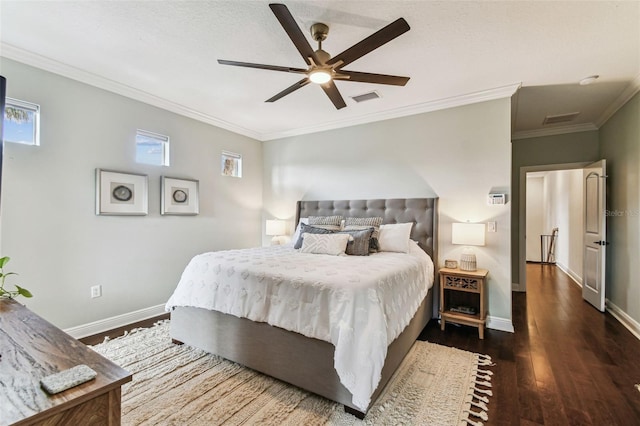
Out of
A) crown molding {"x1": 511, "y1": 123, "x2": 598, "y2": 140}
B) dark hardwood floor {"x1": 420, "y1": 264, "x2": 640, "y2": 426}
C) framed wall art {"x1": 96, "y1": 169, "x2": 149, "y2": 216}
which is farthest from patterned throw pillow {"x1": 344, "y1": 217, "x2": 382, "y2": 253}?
crown molding {"x1": 511, "y1": 123, "x2": 598, "y2": 140}

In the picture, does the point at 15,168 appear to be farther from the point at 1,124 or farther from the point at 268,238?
the point at 268,238

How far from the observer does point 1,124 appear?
3.75ft

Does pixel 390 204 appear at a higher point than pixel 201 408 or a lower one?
higher

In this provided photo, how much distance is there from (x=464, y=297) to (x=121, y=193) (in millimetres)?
4202

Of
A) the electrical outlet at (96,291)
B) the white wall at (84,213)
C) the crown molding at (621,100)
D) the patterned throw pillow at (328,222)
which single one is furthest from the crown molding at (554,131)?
the electrical outlet at (96,291)

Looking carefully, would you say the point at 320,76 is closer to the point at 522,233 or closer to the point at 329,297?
the point at 329,297

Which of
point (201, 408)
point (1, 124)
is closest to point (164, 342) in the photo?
point (201, 408)

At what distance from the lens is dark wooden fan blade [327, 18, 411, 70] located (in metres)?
1.75

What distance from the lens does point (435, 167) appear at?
3.75 m

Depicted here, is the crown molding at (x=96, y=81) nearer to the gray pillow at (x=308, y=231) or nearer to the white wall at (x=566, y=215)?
the gray pillow at (x=308, y=231)

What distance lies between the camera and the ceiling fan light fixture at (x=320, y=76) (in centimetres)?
221

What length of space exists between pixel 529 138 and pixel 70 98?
21.3 feet

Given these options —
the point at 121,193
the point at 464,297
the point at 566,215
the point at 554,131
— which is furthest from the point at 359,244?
the point at 566,215

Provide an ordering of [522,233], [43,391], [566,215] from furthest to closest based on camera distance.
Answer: [566,215]
[522,233]
[43,391]
